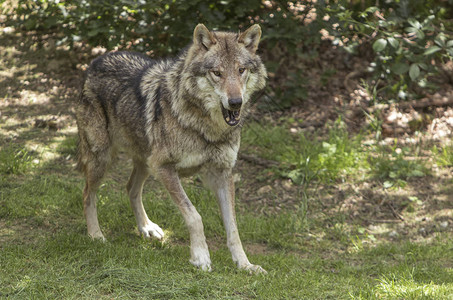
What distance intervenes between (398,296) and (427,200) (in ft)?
9.04

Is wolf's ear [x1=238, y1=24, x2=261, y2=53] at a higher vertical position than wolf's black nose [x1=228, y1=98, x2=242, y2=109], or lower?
higher

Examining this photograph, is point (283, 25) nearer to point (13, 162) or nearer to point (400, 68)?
point (400, 68)

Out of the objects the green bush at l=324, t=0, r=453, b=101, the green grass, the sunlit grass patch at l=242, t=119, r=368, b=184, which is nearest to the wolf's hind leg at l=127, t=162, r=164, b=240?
the green grass

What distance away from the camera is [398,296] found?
421 centimetres

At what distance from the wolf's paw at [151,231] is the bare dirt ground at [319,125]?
1290 millimetres

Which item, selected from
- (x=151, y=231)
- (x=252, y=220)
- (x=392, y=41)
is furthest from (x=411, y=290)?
(x=392, y=41)

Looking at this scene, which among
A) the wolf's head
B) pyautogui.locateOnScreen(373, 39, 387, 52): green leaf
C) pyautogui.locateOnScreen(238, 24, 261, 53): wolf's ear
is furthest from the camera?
pyautogui.locateOnScreen(373, 39, 387, 52): green leaf

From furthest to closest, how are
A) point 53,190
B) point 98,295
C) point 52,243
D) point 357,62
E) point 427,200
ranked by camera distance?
point 357,62
point 427,200
point 53,190
point 52,243
point 98,295

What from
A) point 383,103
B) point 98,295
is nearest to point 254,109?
point 383,103

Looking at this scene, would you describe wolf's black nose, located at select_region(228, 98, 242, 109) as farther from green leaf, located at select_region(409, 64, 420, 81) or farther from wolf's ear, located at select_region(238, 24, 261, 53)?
green leaf, located at select_region(409, 64, 420, 81)

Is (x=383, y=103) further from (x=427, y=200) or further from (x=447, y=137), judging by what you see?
(x=427, y=200)

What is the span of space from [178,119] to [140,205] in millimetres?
1278

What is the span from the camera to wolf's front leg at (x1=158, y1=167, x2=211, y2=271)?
4.81 metres

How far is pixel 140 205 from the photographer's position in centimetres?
584
